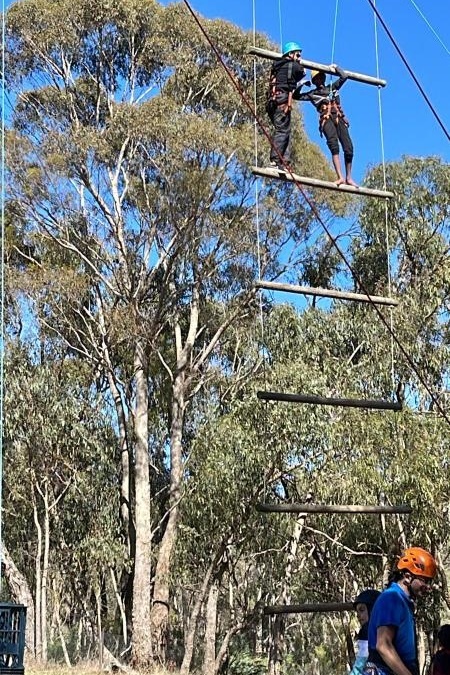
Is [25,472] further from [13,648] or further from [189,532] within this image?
[13,648]

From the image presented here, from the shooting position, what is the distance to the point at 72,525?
62.5ft

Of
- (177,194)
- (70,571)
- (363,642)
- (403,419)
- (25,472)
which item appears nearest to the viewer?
(363,642)

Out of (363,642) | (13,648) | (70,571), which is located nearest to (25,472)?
(70,571)

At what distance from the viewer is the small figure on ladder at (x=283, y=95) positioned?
22.6 feet

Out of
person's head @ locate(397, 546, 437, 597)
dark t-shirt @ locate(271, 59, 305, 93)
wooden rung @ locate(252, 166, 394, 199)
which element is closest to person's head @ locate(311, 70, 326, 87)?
dark t-shirt @ locate(271, 59, 305, 93)

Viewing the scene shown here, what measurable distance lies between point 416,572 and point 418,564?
0.08ft

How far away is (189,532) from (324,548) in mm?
2252

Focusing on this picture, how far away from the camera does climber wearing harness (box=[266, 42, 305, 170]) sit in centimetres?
688

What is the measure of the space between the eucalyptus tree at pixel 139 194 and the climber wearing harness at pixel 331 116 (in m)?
8.50

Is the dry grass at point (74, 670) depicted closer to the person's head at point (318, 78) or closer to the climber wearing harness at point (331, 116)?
the climber wearing harness at point (331, 116)

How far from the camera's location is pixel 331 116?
7.27 metres

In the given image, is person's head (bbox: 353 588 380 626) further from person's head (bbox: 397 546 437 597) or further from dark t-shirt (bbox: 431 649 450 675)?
person's head (bbox: 397 546 437 597)

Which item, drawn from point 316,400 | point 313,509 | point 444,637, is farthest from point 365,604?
point 316,400

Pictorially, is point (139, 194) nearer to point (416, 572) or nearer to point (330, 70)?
point (330, 70)
